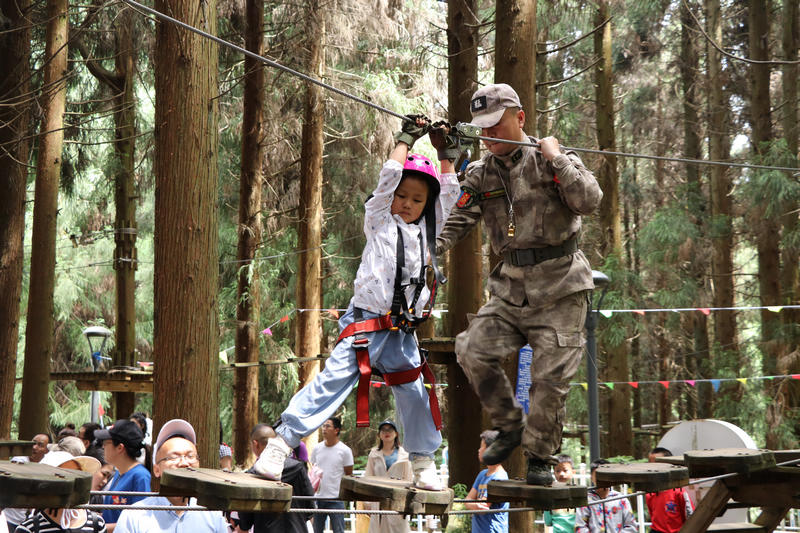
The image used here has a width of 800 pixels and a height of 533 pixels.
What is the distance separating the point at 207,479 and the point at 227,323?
44.8ft

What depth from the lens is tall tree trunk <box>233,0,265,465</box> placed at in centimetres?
1452

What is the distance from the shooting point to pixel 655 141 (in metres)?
24.2

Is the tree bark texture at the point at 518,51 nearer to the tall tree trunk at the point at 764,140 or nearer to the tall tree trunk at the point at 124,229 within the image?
the tall tree trunk at the point at 764,140

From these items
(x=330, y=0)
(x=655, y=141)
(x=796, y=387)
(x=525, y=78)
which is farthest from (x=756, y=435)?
(x=525, y=78)

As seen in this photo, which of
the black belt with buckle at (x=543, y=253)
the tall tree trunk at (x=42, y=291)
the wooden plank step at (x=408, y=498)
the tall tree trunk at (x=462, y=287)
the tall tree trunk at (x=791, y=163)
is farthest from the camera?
the tall tree trunk at (x=791, y=163)

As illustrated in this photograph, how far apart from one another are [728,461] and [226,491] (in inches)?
140

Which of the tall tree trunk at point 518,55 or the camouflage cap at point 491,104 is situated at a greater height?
the tall tree trunk at point 518,55

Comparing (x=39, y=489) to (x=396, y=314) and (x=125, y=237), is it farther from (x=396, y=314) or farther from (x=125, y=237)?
(x=125, y=237)

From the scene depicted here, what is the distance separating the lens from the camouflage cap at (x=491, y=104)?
452cm

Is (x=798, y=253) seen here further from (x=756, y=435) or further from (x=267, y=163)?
(x=267, y=163)

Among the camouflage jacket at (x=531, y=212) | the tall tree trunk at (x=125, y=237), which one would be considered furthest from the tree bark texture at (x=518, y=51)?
the tall tree trunk at (x=125, y=237)

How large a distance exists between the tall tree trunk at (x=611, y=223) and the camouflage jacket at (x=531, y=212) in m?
14.2

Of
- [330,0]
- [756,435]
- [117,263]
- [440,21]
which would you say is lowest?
[756,435]

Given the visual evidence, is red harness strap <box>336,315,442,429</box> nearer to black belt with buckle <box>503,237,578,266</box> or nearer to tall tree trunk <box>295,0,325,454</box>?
black belt with buckle <box>503,237,578,266</box>
